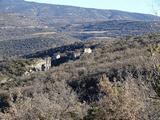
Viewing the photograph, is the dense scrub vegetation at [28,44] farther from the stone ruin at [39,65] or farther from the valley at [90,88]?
the stone ruin at [39,65]

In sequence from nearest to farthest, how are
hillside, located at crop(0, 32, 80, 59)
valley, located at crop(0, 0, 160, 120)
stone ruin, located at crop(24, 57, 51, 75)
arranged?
valley, located at crop(0, 0, 160, 120)
stone ruin, located at crop(24, 57, 51, 75)
hillside, located at crop(0, 32, 80, 59)

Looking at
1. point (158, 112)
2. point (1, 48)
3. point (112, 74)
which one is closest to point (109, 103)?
point (158, 112)

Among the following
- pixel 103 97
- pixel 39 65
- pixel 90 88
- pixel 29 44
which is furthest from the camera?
pixel 29 44

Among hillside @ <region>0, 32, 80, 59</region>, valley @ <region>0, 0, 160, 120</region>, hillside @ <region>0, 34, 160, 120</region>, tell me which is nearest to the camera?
hillside @ <region>0, 34, 160, 120</region>

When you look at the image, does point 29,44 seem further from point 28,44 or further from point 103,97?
point 103,97

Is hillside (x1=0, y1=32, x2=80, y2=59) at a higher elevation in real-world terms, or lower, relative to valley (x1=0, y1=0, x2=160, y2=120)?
lower

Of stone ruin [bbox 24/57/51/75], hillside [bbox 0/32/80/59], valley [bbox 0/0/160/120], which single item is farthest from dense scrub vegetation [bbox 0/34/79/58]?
stone ruin [bbox 24/57/51/75]

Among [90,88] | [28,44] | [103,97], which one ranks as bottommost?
[28,44]

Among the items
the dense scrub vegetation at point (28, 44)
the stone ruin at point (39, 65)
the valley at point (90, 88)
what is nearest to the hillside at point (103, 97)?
the valley at point (90, 88)

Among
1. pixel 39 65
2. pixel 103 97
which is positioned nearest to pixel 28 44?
pixel 39 65

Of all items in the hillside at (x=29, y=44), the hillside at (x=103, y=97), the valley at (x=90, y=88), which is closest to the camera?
the hillside at (x=103, y=97)

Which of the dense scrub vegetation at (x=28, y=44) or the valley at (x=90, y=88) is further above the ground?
the valley at (x=90, y=88)

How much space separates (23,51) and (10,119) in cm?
11307

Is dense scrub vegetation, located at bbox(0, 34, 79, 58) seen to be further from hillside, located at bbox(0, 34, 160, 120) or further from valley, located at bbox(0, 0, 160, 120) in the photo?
hillside, located at bbox(0, 34, 160, 120)
